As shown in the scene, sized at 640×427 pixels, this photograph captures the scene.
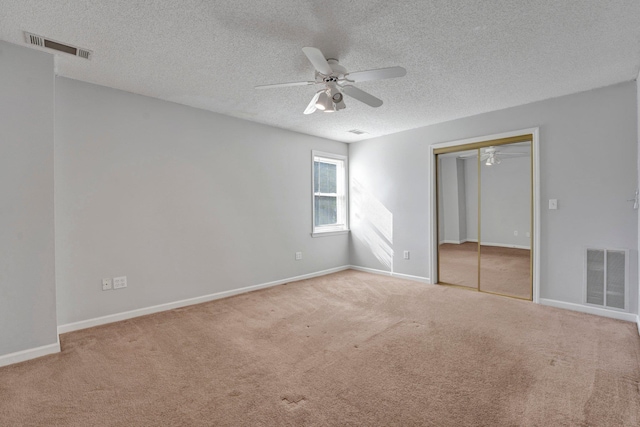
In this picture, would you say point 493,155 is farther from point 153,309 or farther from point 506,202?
point 153,309

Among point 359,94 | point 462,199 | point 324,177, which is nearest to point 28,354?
point 359,94

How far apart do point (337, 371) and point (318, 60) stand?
230 cm

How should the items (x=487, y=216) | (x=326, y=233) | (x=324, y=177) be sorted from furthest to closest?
(x=324, y=177), (x=326, y=233), (x=487, y=216)

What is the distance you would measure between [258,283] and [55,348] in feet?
7.80

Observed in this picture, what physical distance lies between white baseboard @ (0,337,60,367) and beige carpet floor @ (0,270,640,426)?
0.07 meters

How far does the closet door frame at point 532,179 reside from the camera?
376 cm

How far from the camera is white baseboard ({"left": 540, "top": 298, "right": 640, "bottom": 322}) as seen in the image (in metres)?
3.18

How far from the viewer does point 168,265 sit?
3.65 meters

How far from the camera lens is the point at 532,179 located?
382cm

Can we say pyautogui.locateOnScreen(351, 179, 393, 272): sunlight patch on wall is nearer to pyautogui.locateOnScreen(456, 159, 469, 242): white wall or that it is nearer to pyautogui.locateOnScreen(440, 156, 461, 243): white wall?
pyautogui.locateOnScreen(440, 156, 461, 243): white wall

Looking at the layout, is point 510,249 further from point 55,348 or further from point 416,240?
point 55,348

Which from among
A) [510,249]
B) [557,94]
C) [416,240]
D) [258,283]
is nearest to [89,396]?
[258,283]

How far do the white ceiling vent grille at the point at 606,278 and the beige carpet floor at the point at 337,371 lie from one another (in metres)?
0.25

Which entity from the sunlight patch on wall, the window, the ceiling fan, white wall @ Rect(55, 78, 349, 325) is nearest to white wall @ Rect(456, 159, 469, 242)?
the sunlight patch on wall
